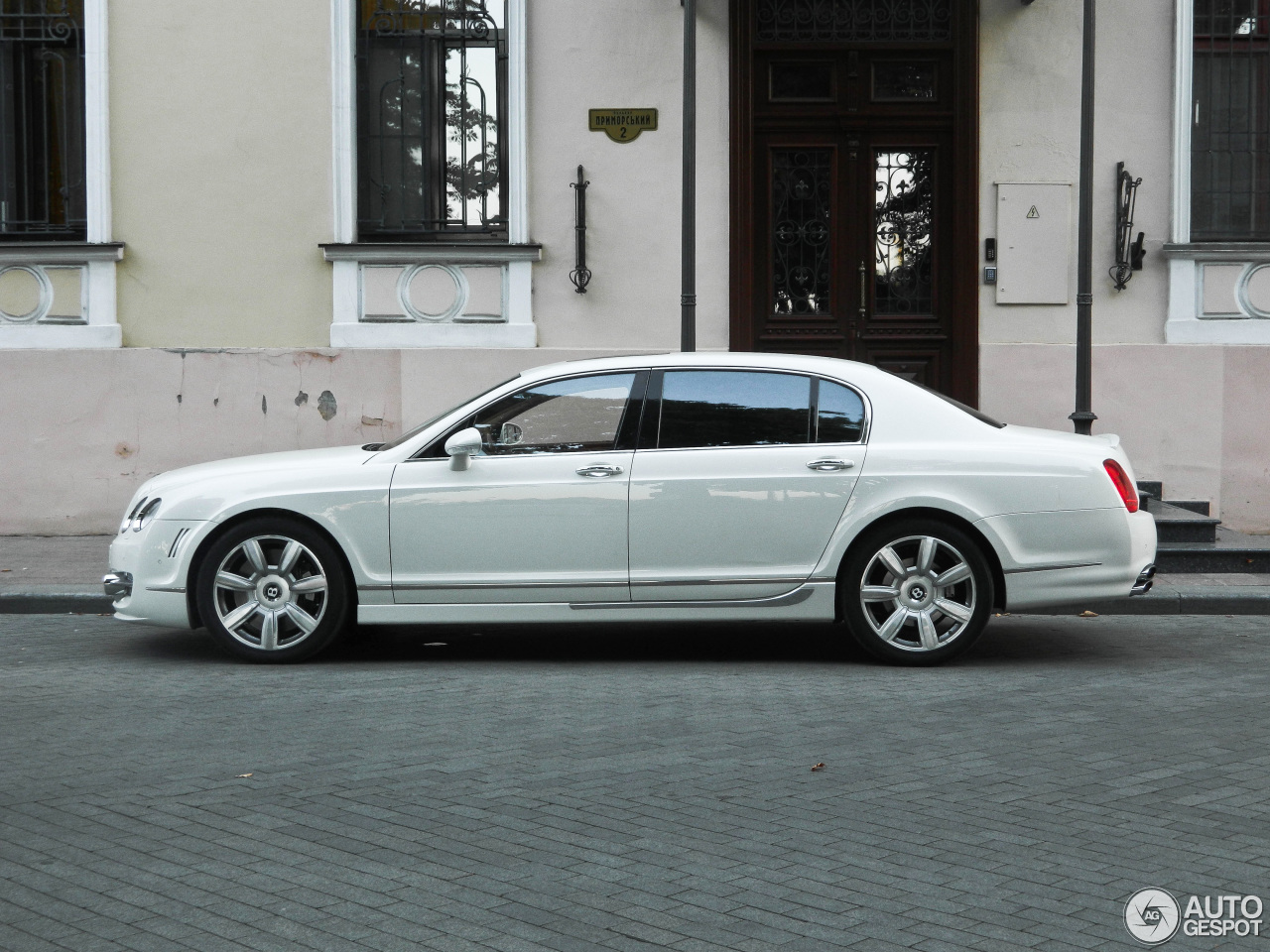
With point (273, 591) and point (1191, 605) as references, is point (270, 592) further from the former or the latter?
point (1191, 605)

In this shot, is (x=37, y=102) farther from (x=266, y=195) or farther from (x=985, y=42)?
(x=985, y=42)

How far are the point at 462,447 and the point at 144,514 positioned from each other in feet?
5.43

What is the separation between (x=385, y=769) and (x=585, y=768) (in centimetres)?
69

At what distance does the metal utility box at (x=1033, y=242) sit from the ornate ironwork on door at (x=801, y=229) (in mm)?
1415

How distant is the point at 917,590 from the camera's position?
7.37 m

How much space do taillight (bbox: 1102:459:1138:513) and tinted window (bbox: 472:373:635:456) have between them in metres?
2.35

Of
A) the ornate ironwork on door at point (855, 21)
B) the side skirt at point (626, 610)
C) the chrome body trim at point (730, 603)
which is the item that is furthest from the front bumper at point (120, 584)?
the ornate ironwork on door at point (855, 21)

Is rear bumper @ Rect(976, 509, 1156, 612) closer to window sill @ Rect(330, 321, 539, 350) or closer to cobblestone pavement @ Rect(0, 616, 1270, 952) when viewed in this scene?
cobblestone pavement @ Rect(0, 616, 1270, 952)

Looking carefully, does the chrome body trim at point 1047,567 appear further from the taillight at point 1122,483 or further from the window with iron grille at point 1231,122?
the window with iron grille at point 1231,122

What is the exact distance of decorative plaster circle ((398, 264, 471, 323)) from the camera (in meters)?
12.4

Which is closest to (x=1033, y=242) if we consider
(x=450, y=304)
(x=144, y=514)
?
(x=450, y=304)

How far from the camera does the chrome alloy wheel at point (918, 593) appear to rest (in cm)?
733

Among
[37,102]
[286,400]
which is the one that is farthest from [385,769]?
[37,102]

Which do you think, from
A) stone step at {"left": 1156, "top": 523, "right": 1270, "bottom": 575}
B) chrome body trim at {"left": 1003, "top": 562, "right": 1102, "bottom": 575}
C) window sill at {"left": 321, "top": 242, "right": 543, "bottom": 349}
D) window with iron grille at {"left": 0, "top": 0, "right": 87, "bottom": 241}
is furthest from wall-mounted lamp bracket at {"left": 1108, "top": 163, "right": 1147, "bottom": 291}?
window with iron grille at {"left": 0, "top": 0, "right": 87, "bottom": 241}
